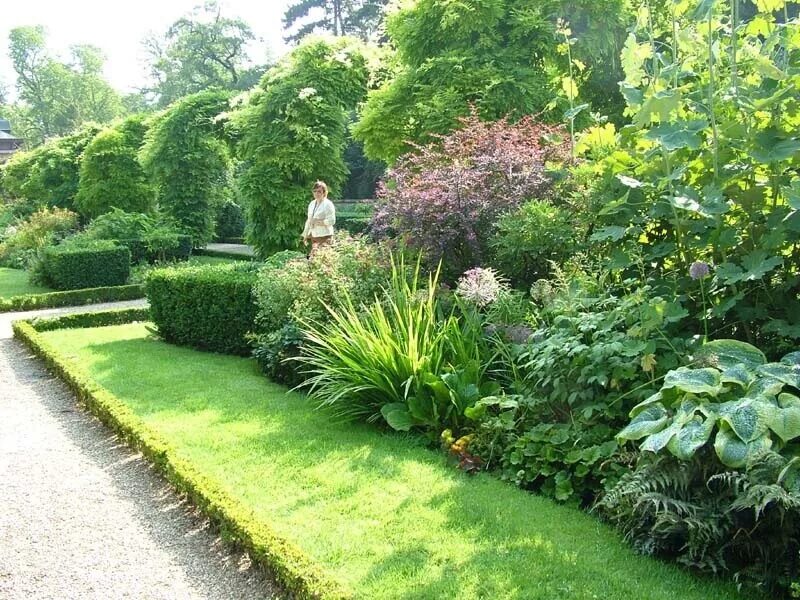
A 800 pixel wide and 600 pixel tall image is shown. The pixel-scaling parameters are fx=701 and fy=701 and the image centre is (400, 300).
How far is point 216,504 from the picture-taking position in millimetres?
3584

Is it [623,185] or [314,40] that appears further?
[314,40]

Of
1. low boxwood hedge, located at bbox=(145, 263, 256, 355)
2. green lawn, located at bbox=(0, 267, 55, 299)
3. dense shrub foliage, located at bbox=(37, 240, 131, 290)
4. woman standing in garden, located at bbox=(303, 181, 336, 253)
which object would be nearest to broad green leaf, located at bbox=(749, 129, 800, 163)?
low boxwood hedge, located at bbox=(145, 263, 256, 355)

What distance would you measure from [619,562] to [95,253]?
12633 millimetres

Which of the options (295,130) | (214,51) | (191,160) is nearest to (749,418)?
(295,130)

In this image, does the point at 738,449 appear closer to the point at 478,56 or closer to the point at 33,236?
the point at 478,56

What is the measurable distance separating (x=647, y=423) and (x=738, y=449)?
1.26 feet

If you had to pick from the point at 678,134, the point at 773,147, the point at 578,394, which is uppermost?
the point at 678,134

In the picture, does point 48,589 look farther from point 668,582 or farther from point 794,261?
→ point 794,261

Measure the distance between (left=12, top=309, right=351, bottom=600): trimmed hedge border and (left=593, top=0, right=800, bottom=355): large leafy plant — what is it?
2189 millimetres

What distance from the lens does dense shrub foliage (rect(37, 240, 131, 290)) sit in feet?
43.5

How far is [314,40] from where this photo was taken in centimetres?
1179

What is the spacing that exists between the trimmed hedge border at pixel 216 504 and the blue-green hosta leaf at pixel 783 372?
6.14 feet

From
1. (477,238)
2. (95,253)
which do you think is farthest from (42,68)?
(477,238)

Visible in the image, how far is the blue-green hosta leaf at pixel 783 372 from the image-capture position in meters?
2.72
